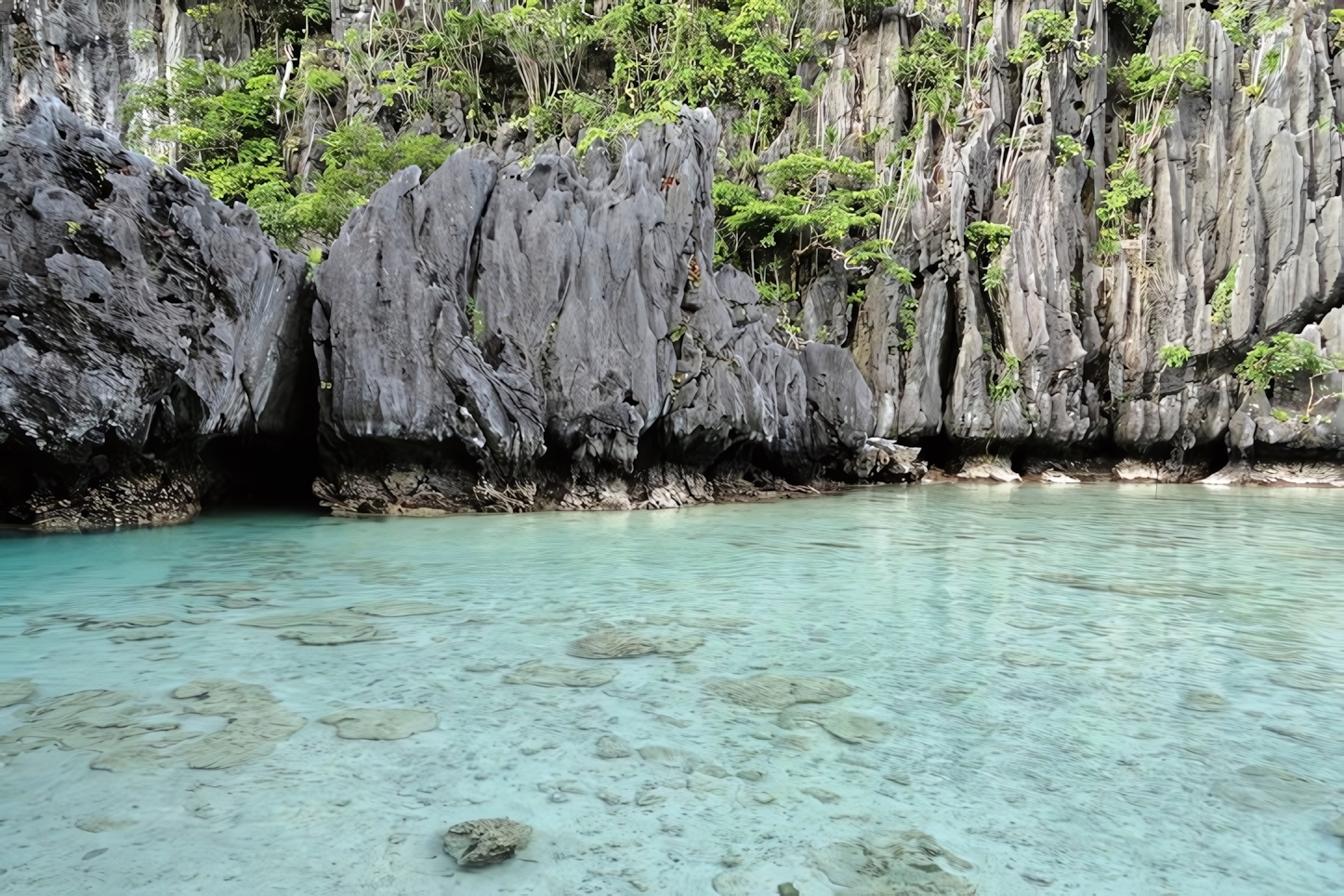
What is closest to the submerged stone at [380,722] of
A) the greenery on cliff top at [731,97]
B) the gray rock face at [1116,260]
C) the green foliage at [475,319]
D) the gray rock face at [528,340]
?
the gray rock face at [528,340]

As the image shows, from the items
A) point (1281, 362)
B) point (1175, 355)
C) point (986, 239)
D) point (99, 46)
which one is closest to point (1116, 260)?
point (1175, 355)

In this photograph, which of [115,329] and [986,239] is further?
[986,239]

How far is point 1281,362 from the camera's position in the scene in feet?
82.4

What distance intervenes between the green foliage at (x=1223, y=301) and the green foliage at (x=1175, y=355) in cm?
162

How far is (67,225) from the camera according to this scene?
10953 mm

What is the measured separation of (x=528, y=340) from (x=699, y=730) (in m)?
11.9

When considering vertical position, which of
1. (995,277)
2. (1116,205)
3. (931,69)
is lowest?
(995,277)

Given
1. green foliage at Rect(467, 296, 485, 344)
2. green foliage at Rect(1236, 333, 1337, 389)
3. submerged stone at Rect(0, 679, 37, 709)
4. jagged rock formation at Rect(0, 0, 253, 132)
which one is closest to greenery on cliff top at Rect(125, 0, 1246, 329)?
jagged rock formation at Rect(0, 0, 253, 132)

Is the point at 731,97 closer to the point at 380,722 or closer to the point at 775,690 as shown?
the point at 775,690

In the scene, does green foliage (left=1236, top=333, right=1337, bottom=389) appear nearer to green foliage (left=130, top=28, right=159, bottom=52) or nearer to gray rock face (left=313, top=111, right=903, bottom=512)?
gray rock face (left=313, top=111, right=903, bottom=512)

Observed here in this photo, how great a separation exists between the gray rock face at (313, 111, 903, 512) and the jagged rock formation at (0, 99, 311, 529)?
1.49 metres

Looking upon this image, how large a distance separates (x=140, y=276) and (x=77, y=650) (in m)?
8.77

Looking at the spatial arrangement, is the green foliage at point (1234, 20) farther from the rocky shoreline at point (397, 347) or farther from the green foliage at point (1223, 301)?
the rocky shoreline at point (397, 347)

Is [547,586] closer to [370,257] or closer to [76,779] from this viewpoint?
[76,779]
